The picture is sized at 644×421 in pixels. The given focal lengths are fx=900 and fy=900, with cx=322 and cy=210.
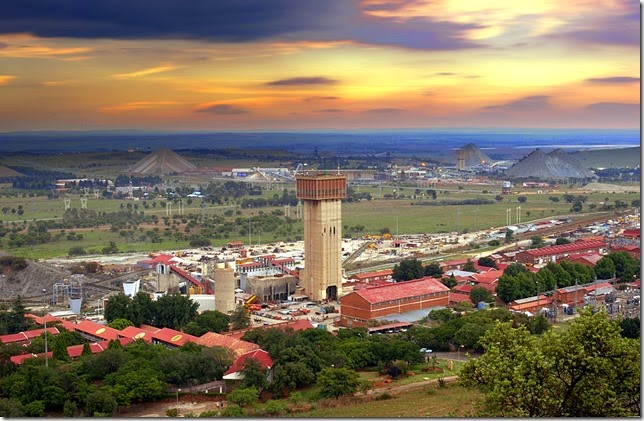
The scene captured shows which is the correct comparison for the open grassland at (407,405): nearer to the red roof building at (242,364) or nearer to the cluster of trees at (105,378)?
the red roof building at (242,364)

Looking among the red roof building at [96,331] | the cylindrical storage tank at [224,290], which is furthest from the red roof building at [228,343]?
the cylindrical storage tank at [224,290]

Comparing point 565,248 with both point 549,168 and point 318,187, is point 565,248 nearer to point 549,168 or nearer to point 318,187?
point 318,187

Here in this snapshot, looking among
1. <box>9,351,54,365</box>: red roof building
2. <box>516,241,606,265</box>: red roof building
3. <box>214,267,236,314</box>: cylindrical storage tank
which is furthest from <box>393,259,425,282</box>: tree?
<box>9,351,54,365</box>: red roof building

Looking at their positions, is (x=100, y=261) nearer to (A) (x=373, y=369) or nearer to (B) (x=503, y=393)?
(A) (x=373, y=369)

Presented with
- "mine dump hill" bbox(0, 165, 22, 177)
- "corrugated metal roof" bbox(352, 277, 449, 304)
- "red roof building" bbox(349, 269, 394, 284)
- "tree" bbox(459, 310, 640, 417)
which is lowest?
"red roof building" bbox(349, 269, 394, 284)

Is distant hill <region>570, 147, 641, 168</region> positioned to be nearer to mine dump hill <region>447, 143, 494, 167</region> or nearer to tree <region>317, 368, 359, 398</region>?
mine dump hill <region>447, 143, 494, 167</region>

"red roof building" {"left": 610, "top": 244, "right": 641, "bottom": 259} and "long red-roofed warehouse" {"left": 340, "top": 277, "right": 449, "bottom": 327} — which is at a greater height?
"red roof building" {"left": 610, "top": 244, "right": 641, "bottom": 259}

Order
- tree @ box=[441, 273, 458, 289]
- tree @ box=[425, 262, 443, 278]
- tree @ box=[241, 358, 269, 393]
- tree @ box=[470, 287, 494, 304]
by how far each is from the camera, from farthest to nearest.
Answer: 1. tree @ box=[425, 262, 443, 278]
2. tree @ box=[441, 273, 458, 289]
3. tree @ box=[470, 287, 494, 304]
4. tree @ box=[241, 358, 269, 393]
